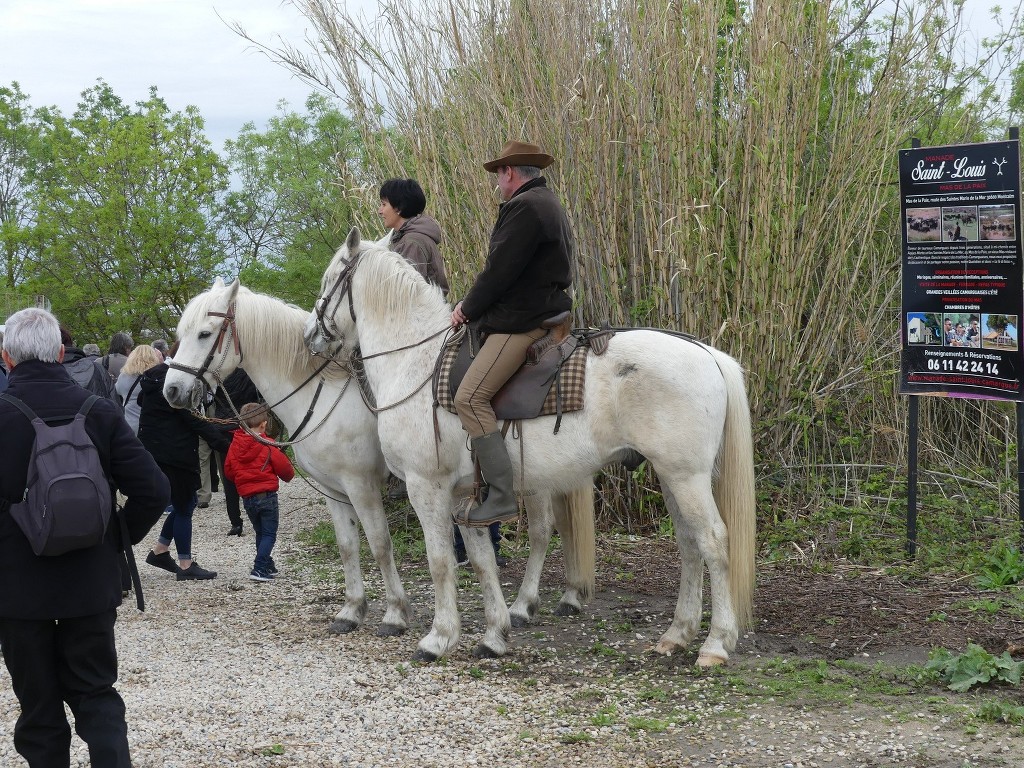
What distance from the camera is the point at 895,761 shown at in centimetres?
333

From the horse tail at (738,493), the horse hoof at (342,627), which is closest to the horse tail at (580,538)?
the horse tail at (738,493)

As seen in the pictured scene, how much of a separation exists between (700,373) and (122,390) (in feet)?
18.9

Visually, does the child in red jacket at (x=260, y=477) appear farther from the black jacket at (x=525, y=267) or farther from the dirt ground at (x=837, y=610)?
the black jacket at (x=525, y=267)

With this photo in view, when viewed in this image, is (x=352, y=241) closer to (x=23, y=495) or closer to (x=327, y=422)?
(x=327, y=422)

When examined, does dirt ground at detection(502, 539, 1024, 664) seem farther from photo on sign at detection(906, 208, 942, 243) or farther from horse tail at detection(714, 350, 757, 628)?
photo on sign at detection(906, 208, 942, 243)

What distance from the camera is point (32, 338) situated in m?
3.08

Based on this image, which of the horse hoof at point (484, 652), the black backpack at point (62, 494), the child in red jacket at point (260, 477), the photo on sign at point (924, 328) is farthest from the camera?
the child in red jacket at point (260, 477)

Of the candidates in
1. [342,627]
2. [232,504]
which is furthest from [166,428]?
[342,627]

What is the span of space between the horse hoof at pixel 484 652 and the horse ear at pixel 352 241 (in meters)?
2.22

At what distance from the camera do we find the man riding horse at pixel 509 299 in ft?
14.8

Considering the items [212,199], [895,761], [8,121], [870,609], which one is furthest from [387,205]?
[8,121]

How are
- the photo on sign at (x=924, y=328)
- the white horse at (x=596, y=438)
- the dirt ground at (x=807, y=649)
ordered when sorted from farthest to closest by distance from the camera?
→ the photo on sign at (x=924, y=328) < the white horse at (x=596, y=438) < the dirt ground at (x=807, y=649)

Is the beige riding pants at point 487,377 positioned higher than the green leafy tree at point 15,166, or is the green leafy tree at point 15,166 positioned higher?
the green leafy tree at point 15,166

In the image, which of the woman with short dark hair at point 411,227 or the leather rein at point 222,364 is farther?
the woman with short dark hair at point 411,227
